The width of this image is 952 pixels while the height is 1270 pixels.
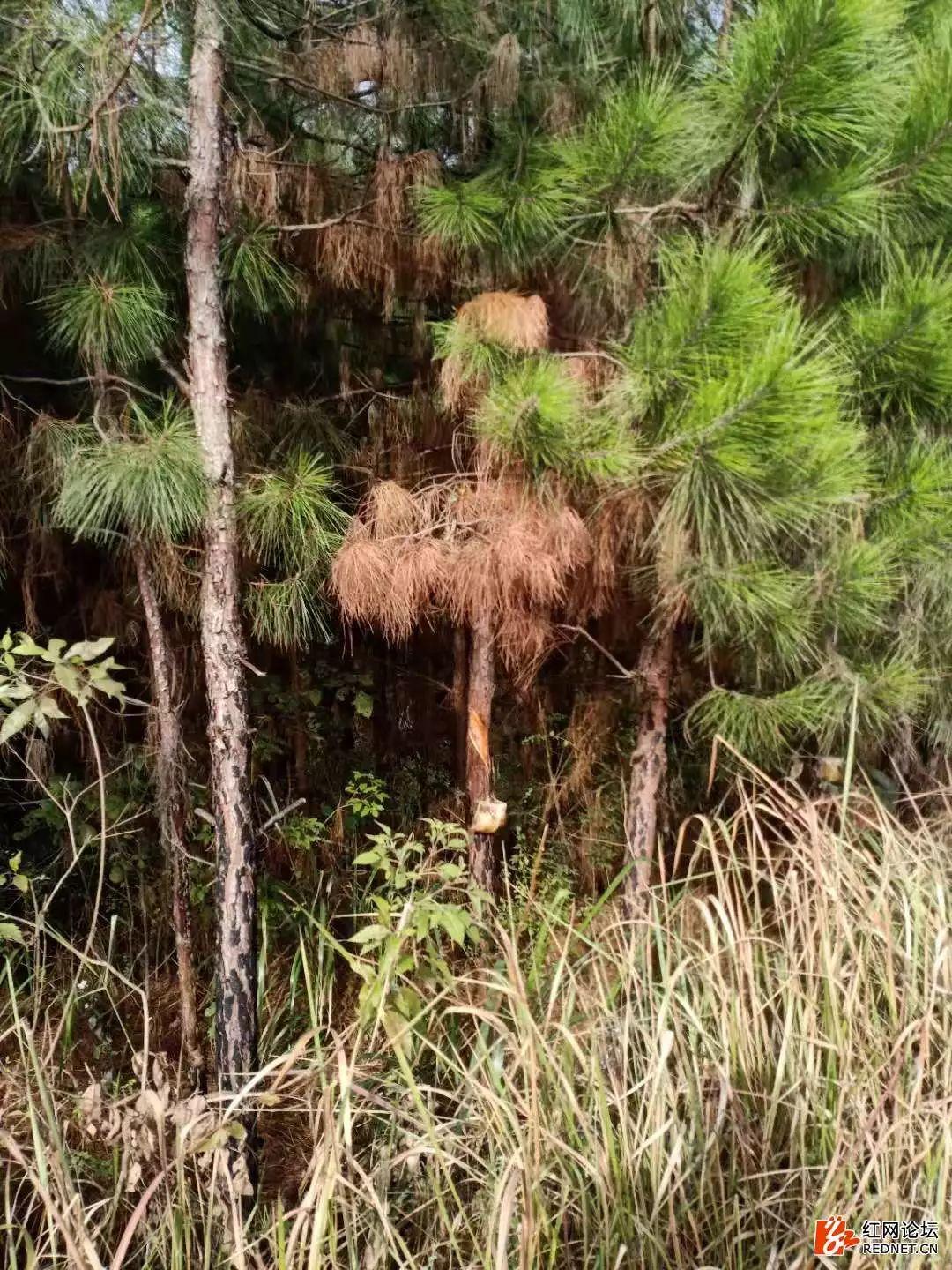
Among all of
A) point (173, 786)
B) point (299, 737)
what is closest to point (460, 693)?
point (299, 737)

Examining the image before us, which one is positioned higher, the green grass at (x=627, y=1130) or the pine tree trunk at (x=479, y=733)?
the pine tree trunk at (x=479, y=733)

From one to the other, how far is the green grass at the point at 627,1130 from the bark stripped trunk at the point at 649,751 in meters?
0.90

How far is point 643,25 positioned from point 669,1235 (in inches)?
111

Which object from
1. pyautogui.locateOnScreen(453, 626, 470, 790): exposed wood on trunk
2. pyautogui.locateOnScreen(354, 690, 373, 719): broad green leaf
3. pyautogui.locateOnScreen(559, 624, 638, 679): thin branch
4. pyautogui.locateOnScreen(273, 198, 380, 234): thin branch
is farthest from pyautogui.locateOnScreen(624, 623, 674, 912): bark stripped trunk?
pyautogui.locateOnScreen(273, 198, 380, 234): thin branch

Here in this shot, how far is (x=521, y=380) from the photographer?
6.08ft

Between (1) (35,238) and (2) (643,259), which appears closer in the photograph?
(1) (35,238)

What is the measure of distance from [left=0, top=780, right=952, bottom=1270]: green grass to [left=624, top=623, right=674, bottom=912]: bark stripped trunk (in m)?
0.90

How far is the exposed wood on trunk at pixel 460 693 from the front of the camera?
9.84 ft

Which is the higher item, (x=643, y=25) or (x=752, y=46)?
(x=643, y=25)

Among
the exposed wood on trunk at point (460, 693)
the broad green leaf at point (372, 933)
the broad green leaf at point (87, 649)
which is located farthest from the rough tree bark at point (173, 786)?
the exposed wood on trunk at point (460, 693)

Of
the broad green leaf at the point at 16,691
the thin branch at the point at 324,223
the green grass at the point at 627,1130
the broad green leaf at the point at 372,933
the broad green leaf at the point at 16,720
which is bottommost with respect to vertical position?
the green grass at the point at 627,1130

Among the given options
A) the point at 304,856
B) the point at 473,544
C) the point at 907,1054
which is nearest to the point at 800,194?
A: the point at 473,544

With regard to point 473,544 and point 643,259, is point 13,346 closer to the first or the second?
point 473,544

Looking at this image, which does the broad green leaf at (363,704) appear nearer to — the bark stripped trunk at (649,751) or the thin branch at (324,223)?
the bark stripped trunk at (649,751)
